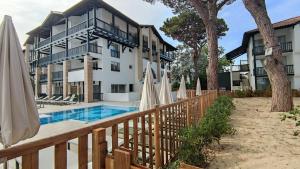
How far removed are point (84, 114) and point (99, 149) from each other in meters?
15.3

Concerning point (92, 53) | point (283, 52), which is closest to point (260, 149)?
point (92, 53)

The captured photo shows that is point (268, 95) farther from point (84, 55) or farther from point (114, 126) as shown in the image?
point (114, 126)

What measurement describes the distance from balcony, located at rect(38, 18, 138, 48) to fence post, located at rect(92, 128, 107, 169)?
75.4 feet

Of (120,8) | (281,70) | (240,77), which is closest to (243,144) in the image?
(281,70)

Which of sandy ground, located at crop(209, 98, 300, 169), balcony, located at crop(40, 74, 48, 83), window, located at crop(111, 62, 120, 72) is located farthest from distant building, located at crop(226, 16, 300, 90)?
balcony, located at crop(40, 74, 48, 83)

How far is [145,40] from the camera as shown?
34.1 meters

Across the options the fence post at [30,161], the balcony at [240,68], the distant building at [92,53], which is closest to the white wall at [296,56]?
the balcony at [240,68]

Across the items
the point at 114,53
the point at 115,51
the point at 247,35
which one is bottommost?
the point at 114,53

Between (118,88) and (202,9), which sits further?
(118,88)

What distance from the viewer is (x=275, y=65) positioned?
32.7ft

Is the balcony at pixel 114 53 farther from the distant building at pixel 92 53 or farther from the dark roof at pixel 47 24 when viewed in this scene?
the dark roof at pixel 47 24

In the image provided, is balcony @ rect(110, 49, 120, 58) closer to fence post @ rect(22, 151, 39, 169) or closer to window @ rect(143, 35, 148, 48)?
window @ rect(143, 35, 148, 48)

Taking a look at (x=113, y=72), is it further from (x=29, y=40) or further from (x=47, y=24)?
(x=29, y=40)

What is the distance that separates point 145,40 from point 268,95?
18.9 m
